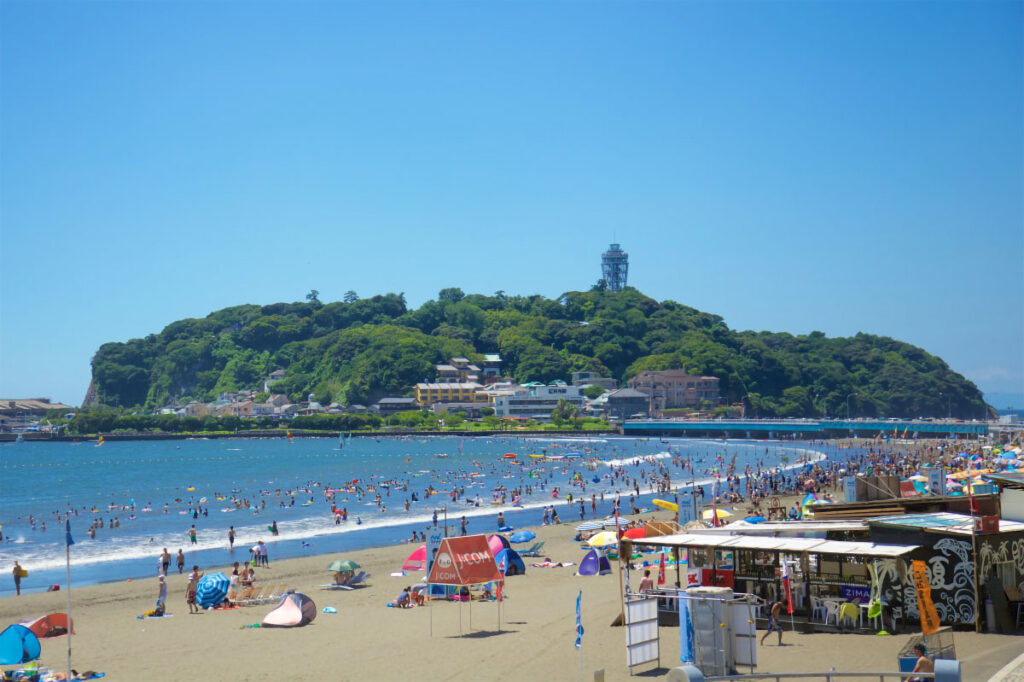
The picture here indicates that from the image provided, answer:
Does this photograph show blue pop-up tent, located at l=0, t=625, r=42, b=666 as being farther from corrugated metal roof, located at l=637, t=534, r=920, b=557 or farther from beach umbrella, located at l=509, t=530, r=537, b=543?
beach umbrella, located at l=509, t=530, r=537, b=543

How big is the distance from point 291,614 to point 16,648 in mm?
4943

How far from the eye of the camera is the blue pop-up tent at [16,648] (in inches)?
603

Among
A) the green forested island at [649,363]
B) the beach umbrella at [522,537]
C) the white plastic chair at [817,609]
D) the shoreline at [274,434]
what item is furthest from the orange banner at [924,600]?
the green forested island at [649,363]

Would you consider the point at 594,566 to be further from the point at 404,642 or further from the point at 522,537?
the point at 404,642

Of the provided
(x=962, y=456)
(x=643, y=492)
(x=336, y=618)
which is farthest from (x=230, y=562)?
(x=962, y=456)

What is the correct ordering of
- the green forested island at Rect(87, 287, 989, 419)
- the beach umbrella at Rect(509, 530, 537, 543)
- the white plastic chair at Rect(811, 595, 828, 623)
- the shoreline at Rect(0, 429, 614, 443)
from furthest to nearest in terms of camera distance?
the green forested island at Rect(87, 287, 989, 419) → the shoreline at Rect(0, 429, 614, 443) → the beach umbrella at Rect(509, 530, 537, 543) → the white plastic chair at Rect(811, 595, 828, 623)

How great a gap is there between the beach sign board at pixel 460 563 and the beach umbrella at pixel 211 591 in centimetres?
683

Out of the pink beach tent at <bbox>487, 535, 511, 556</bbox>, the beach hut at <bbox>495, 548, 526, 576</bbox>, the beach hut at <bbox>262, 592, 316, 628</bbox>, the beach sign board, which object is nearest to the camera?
the beach sign board

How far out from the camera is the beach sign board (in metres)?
17.0

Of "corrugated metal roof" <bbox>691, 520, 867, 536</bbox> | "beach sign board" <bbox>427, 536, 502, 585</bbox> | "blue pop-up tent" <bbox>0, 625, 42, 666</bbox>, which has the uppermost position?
"corrugated metal roof" <bbox>691, 520, 867, 536</bbox>

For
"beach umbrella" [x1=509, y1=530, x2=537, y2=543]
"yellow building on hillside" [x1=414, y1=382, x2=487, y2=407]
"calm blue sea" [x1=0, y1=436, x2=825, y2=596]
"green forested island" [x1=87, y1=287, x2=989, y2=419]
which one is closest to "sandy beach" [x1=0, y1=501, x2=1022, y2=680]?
"beach umbrella" [x1=509, y1=530, x2=537, y2=543]

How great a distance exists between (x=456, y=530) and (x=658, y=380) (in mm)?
124886

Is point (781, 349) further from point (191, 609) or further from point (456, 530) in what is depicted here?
point (191, 609)

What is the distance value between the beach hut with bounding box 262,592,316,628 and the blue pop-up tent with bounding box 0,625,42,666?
4.37 metres
